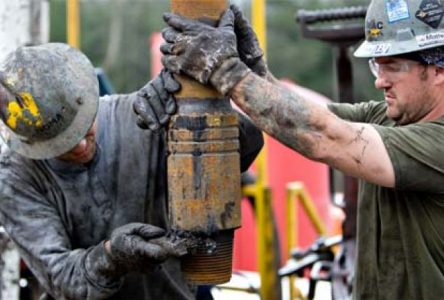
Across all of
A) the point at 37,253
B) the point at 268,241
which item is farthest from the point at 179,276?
the point at 268,241

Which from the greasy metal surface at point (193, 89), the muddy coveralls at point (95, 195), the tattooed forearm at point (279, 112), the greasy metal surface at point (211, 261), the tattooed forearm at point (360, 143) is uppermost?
the greasy metal surface at point (193, 89)

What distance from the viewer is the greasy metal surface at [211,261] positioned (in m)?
3.75

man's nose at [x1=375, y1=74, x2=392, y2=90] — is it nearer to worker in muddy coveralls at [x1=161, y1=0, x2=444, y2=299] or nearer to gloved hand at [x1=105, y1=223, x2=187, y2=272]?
worker in muddy coveralls at [x1=161, y1=0, x2=444, y2=299]

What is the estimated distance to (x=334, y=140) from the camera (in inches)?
142

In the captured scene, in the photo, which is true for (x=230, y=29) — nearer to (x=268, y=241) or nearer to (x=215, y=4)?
(x=215, y=4)

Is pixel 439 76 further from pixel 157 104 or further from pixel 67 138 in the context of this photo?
pixel 67 138

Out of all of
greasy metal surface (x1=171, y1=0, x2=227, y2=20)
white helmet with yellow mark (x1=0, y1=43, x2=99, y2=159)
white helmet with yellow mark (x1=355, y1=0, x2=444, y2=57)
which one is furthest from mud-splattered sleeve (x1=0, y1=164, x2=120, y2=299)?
white helmet with yellow mark (x1=355, y1=0, x2=444, y2=57)

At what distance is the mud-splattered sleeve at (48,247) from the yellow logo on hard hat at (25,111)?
1.03 feet

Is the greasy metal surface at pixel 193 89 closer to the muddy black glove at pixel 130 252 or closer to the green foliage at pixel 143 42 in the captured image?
the muddy black glove at pixel 130 252

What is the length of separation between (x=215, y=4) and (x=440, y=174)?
952 mm

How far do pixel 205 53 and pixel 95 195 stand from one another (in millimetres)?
1032

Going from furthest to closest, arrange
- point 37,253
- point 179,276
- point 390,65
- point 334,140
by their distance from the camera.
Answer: point 179,276 < point 37,253 < point 390,65 < point 334,140

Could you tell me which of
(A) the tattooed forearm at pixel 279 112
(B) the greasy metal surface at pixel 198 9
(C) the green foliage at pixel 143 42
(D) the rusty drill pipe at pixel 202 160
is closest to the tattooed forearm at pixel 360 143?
(A) the tattooed forearm at pixel 279 112

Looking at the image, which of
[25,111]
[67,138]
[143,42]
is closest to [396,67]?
[67,138]
